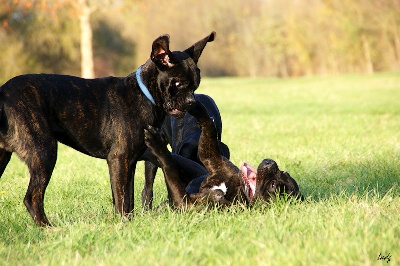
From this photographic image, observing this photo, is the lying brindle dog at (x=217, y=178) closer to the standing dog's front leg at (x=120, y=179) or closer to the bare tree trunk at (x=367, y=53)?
the standing dog's front leg at (x=120, y=179)

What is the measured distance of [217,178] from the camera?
203 inches

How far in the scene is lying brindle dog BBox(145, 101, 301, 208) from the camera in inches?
192

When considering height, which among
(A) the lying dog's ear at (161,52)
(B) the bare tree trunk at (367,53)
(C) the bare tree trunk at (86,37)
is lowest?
(B) the bare tree trunk at (367,53)

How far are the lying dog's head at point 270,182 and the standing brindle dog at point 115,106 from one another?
0.83 meters

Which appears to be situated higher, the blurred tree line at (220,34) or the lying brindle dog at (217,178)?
the blurred tree line at (220,34)

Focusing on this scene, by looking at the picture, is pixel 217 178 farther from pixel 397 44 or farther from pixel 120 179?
pixel 397 44

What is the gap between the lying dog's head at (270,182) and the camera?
485 cm

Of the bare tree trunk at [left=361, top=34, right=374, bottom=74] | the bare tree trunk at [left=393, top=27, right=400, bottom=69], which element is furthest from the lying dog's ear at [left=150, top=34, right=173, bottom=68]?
the bare tree trunk at [left=361, top=34, right=374, bottom=74]

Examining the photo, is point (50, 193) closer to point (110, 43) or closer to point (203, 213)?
point (203, 213)

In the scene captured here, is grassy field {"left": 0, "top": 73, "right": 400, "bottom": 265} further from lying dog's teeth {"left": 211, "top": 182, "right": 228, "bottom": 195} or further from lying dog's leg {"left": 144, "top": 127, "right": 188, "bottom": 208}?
lying dog's teeth {"left": 211, "top": 182, "right": 228, "bottom": 195}

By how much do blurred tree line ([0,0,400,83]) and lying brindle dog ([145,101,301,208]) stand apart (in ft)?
77.0

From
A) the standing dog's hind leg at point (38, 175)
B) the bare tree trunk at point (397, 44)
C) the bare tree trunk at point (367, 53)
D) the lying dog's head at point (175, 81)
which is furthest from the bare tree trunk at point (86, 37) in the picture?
the bare tree trunk at point (367, 53)

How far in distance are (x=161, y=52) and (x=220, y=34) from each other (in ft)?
283

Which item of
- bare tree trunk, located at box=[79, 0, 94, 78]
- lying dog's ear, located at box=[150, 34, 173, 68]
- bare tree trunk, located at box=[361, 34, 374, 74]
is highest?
bare tree trunk, located at box=[79, 0, 94, 78]
